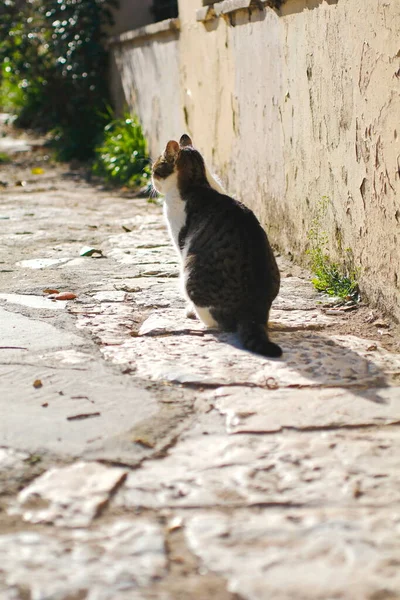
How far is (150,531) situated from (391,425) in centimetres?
99

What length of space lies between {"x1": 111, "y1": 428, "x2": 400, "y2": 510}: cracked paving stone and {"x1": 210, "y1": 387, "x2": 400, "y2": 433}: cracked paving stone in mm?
72

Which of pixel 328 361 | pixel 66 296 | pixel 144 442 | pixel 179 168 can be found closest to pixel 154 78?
pixel 179 168

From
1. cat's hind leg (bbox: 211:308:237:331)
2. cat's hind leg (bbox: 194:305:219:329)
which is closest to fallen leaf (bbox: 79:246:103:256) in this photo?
cat's hind leg (bbox: 194:305:219:329)

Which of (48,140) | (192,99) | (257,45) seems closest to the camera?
(257,45)

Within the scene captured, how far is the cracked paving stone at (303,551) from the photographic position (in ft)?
6.27

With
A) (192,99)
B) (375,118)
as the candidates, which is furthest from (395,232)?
(192,99)

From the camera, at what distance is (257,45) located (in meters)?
5.54

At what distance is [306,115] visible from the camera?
475 centimetres

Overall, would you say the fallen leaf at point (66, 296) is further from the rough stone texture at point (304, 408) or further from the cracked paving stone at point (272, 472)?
the cracked paving stone at point (272, 472)

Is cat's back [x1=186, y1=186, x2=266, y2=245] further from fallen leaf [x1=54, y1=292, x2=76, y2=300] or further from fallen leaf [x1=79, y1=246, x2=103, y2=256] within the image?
fallen leaf [x1=79, y1=246, x2=103, y2=256]

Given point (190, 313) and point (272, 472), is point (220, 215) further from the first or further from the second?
point (272, 472)

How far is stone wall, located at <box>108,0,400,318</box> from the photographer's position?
12.4 ft

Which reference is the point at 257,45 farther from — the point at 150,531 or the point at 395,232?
the point at 150,531

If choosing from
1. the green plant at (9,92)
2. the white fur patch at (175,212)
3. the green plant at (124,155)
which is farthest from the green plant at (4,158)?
the white fur patch at (175,212)
